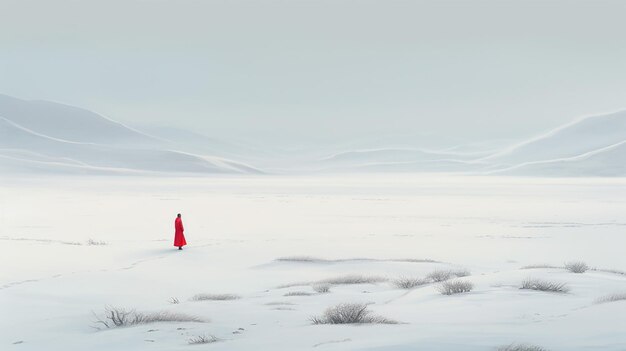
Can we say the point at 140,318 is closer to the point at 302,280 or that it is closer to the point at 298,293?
the point at 298,293

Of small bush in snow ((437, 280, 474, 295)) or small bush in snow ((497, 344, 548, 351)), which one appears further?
small bush in snow ((437, 280, 474, 295))

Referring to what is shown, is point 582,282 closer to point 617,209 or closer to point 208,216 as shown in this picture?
point 208,216

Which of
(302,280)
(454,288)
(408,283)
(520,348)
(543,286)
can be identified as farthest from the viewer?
(302,280)

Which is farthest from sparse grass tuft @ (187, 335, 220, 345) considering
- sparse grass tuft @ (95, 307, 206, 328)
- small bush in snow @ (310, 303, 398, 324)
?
small bush in snow @ (310, 303, 398, 324)

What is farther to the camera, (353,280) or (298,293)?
(353,280)

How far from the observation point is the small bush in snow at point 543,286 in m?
11.8

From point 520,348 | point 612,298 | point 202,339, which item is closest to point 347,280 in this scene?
point 612,298

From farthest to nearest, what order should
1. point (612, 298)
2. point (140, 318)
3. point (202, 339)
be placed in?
1. point (612, 298)
2. point (140, 318)
3. point (202, 339)

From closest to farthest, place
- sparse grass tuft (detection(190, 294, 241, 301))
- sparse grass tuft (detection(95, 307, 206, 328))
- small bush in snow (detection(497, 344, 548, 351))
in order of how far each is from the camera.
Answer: small bush in snow (detection(497, 344, 548, 351)), sparse grass tuft (detection(95, 307, 206, 328)), sparse grass tuft (detection(190, 294, 241, 301))

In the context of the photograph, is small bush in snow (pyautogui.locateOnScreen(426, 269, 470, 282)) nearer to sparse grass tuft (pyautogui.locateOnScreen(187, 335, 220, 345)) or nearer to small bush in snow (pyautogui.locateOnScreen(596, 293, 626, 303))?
small bush in snow (pyautogui.locateOnScreen(596, 293, 626, 303))

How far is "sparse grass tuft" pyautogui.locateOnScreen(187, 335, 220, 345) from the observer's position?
27.3 feet

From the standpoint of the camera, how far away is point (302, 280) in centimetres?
1514

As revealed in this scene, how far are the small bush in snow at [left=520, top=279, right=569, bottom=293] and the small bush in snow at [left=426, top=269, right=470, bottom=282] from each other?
2.10 metres

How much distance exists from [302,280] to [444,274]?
8.42 feet
